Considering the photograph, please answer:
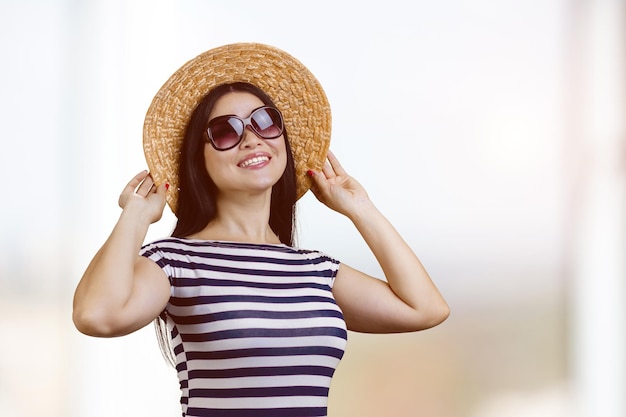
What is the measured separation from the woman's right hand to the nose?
0.62ft

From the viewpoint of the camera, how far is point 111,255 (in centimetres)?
190

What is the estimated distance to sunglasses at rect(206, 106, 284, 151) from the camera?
7.16 feet

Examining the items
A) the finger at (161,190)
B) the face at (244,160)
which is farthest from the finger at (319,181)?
the finger at (161,190)

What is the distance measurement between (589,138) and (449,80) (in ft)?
2.23

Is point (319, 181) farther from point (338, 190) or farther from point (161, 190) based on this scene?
point (161, 190)

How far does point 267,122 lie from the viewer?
222 centimetres

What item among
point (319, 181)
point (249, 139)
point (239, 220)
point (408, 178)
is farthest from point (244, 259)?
point (408, 178)

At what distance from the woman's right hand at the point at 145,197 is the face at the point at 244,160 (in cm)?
12

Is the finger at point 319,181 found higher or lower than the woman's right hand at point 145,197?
higher

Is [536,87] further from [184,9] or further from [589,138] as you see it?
[184,9]

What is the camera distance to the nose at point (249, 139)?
2.18 meters

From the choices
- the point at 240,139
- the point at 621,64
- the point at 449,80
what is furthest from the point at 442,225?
the point at 240,139

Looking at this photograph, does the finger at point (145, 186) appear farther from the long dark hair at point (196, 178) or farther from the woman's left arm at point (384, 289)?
the woman's left arm at point (384, 289)

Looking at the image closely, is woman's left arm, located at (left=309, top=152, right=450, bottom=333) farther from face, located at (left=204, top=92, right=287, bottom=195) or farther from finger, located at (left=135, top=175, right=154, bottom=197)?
finger, located at (left=135, top=175, right=154, bottom=197)
